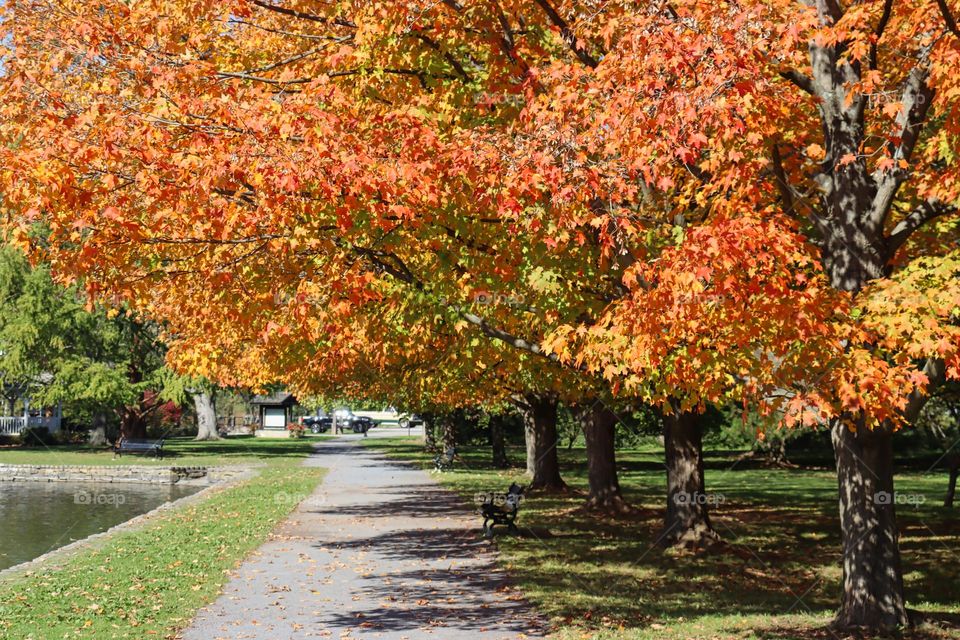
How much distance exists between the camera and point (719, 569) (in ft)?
50.3

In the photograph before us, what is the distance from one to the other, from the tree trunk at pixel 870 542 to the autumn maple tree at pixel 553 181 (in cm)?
3

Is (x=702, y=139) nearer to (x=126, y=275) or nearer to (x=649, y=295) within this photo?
(x=649, y=295)

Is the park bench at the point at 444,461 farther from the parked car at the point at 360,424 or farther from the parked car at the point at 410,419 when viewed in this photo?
the parked car at the point at 360,424

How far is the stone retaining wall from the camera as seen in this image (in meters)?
36.8

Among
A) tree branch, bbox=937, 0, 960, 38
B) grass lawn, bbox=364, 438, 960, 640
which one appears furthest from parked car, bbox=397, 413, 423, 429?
tree branch, bbox=937, 0, 960, 38

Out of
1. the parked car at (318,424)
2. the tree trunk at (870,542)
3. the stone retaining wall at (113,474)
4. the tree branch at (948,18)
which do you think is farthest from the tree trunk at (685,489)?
the parked car at (318,424)

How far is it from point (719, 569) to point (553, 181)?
28.1 ft

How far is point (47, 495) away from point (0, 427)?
3706 centimetres

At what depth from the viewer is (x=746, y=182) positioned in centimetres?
920

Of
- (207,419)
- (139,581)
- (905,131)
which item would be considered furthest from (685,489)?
(207,419)

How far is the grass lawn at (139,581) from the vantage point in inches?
420

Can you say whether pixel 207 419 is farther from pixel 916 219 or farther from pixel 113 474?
pixel 916 219

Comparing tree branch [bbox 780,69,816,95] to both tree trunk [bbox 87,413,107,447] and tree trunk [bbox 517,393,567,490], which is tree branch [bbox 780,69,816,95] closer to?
tree trunk [bbox 517,393,567,490]

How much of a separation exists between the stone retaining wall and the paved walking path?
598 inches
